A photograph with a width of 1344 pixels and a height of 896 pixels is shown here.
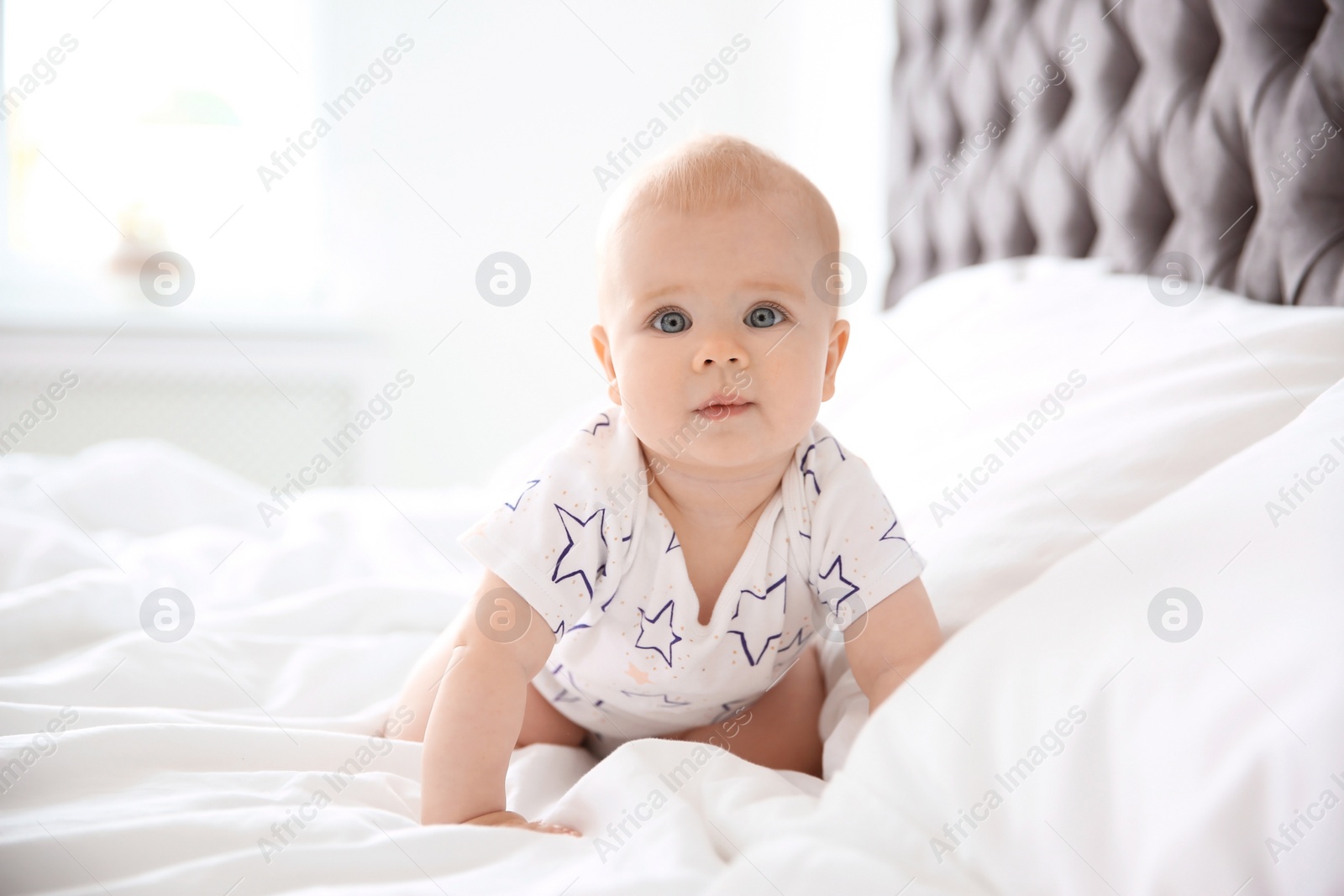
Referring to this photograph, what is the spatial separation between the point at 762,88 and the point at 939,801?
2881 mm

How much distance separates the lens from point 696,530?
2.97ft

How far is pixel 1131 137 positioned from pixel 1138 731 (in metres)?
1.05

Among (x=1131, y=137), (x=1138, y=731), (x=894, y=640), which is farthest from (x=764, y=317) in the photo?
(x=1131, y=137)

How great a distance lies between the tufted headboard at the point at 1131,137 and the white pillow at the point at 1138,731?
21.0 inches

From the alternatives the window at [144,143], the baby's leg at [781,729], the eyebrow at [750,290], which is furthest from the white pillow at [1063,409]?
the window at [144,143]

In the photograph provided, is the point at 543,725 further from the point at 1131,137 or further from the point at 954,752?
the point at 1131,137

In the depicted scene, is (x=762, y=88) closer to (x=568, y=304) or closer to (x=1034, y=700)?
(x=568, y=304)

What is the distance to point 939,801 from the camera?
59cm

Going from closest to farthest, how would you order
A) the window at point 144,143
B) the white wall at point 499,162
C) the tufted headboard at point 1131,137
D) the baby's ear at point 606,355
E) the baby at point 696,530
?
the baby at point 696,530, the baby's ear at point 606,355, the tufted headboard at point 1131,137, the window at point 144,143, the white wall at point 499,162

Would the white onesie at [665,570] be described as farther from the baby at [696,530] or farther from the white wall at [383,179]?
the white wall at [383,179]

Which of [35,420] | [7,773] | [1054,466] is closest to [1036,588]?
[1054,466]

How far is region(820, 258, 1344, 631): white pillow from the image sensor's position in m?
0.84

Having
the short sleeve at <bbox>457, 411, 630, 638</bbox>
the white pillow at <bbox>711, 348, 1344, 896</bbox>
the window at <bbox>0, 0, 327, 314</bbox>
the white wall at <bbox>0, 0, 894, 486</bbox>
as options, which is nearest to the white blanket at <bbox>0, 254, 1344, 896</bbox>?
the white pillow at <bbox>711, 348, 1344, 896</bbox>

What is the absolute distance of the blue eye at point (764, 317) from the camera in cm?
82
